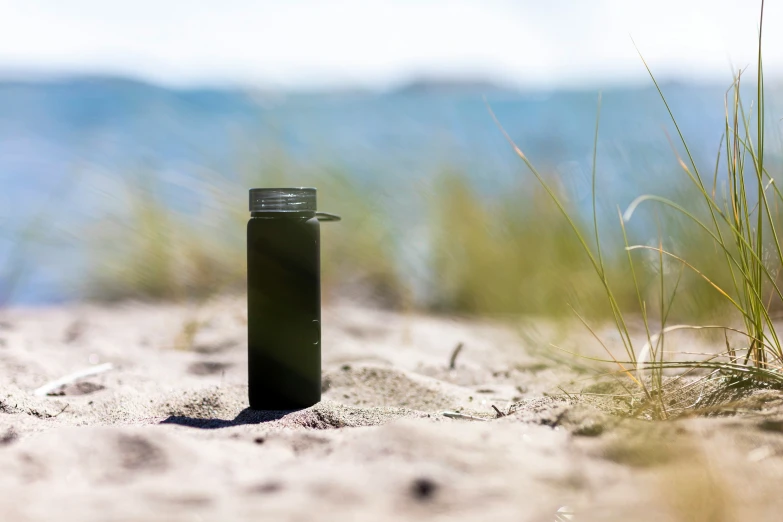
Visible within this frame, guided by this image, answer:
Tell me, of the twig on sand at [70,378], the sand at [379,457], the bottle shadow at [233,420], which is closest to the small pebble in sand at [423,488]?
the sand at [379,457]

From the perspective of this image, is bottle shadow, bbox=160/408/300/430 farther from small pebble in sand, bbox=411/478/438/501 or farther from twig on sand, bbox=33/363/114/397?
small pebble in sand, bbox=411/478/438/501

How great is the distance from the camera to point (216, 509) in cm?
112

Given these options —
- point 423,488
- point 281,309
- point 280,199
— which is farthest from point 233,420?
point 423,488

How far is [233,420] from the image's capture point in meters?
1.88

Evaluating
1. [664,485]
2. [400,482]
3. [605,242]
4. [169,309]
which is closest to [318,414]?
[400,482]

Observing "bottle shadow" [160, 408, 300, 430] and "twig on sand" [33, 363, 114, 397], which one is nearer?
"bottle shadow" [160, 408, 300, 430]

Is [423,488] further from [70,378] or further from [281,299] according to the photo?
[70,378]

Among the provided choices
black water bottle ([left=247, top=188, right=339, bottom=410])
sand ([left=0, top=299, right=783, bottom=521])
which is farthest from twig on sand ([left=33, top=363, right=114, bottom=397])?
black water bottle ([left=247, top=188, right=339, bottom=410])

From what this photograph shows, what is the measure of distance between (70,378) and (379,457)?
1520mm

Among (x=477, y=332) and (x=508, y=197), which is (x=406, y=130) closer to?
(x=508, y=197)

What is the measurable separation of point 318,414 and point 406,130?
2992 mm

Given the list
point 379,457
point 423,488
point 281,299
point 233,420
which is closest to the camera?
point 423,488

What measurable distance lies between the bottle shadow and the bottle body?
7cm

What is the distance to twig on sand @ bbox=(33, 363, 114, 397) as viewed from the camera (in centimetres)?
228
